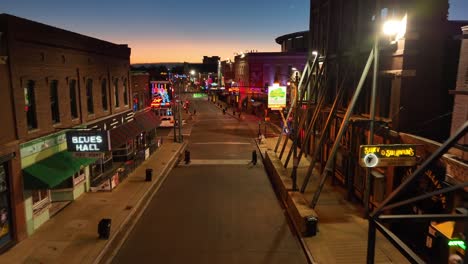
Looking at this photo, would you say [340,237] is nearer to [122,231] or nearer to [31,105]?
[122,231]

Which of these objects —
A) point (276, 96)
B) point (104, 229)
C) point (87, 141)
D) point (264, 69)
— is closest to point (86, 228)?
point (104, 229)

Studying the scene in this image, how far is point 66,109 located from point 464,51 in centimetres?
1639

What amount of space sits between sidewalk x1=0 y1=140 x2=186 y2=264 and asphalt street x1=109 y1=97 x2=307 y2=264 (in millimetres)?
593

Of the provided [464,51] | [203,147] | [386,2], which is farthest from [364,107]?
[203,147]

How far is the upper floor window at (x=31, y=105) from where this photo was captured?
1478 centimetres

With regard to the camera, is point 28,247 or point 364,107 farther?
point 364,107

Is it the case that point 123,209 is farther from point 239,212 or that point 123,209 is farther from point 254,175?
point 254,175

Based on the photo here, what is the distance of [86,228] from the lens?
1465 centimetres

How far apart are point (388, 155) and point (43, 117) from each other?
13844 millimetres

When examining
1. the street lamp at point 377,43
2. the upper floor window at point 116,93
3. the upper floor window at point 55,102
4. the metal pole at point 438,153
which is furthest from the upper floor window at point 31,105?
the metal pole at point 438,153

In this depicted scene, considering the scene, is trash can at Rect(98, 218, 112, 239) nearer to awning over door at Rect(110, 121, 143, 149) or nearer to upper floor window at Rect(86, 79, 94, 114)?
awning over door at Rect(110, 121, 143, 149)

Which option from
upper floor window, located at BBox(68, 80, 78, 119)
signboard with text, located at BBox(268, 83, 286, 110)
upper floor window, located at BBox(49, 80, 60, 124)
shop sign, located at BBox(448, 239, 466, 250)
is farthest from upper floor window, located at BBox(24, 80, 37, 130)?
signboard with text, located at BBox(268, 83, 286, 110)

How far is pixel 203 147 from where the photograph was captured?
3569 centimetres

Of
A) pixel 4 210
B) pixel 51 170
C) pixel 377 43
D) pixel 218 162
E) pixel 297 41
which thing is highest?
pixel 297 41
